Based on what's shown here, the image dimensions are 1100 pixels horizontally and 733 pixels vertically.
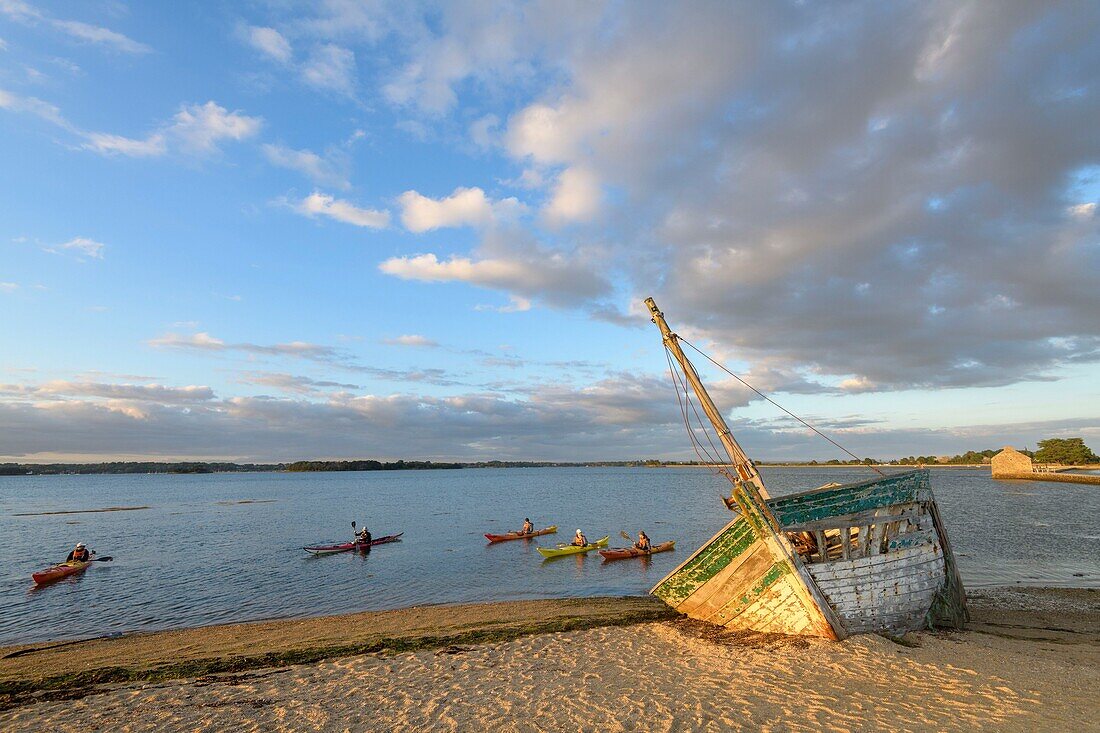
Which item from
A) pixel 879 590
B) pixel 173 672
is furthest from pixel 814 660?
pixel 173 672

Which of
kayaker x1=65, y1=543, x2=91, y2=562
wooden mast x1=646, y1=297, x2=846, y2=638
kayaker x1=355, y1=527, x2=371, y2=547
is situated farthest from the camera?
kayaker x1=355, y1=527, x2=371, y2=547

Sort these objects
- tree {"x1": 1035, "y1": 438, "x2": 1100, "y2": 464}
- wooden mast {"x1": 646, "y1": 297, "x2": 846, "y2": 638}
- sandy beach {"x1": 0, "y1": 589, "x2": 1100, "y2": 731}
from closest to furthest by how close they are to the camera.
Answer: sandy beach {"x1": 0, "y1": 589, "x2": 1100, "y2": 731} → wooden mast {"x1": 646, "y1": 297, "x2": 846, "y2": 638} → tree {"x1": 1035, "y1": 438, "x2": 1100, "y2": 464}

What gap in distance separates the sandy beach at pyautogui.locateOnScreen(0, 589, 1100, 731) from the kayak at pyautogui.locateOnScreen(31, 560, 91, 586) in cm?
1284

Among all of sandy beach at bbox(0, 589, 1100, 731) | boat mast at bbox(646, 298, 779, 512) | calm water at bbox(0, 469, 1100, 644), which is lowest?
calm water at bbox(0, 469, 1100, 644)

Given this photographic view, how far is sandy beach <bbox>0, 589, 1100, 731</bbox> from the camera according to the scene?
8367 mm

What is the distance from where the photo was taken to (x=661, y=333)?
45.9ft

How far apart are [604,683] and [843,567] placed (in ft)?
18.6

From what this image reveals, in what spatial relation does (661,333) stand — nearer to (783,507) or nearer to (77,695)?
(783,507)

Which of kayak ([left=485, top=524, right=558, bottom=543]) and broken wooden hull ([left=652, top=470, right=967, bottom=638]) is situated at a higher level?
broken wooden hull ([left=652, top=470, right=967, bottom=638])

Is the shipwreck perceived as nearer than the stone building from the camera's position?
Yes

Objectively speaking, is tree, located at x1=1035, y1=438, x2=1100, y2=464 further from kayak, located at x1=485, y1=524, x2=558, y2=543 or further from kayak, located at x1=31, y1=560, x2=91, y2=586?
kayak, located at x1=31, y1=560, x2=91, y2=586

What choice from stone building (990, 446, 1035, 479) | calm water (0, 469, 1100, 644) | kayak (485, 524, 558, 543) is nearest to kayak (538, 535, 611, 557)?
calm water (0, 469, 1100, 644)

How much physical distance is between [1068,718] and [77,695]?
16434mm

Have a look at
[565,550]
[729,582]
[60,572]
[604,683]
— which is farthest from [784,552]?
[60,572]
